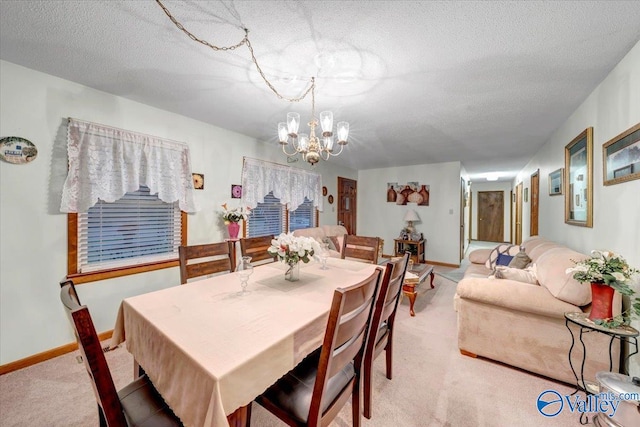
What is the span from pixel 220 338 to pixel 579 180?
3577 mm

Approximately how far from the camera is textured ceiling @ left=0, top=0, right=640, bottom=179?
1393 mm

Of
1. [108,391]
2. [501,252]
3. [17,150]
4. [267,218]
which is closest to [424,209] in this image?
[501,252]

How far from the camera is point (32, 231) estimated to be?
205 cm

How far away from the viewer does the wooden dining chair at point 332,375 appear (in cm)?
94

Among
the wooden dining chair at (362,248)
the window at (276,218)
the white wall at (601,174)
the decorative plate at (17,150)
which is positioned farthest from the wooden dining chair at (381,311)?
the decorative plate at (17,150)

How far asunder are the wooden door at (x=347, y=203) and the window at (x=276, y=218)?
1.11 metres

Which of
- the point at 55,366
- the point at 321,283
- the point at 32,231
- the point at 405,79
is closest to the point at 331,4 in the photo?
the point at 405,79

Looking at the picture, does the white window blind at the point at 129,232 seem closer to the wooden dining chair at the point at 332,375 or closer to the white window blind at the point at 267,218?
the white window blind at the point at 267,218

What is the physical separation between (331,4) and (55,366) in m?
3.37

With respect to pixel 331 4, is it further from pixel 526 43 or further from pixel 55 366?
pixel 55 366

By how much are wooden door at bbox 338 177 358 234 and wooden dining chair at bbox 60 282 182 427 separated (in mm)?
5222

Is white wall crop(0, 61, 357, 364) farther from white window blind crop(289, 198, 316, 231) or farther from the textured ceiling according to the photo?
white window blind crop(289, 198, 316, 231)

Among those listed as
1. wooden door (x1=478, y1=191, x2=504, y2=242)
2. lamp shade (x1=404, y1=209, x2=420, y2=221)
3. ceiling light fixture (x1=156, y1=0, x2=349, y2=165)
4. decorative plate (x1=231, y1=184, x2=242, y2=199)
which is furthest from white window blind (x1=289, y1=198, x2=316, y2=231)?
wooden door (x1=478, y1=191, x2=504, y2=242)

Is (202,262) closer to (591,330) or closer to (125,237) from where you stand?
(125,237)
